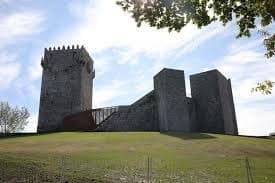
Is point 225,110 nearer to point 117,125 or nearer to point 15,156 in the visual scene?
point 117,125

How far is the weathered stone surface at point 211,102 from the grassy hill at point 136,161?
1578 centimetres

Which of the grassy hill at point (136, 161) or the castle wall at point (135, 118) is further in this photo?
the castle wall at point (135, 118)

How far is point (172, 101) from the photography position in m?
40.4

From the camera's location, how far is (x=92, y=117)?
146 feet

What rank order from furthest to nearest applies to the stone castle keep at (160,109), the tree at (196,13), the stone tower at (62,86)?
the stone tower at (62,86) < the stone castle keep at (160,109) < the tree at (196,13)

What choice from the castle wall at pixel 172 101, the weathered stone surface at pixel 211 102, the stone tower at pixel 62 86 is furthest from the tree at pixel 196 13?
the stone tower at pixel 62 86

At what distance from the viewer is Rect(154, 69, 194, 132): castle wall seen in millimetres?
39672

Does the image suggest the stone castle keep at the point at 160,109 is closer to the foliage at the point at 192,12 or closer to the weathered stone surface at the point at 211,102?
the weathered stone surface at the point at 211,102

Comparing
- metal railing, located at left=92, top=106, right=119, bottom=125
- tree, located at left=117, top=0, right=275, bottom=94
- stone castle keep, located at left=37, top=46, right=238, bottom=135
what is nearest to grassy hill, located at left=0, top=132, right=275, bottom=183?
tree, located at left=117, top=0, right=275, bottom=94

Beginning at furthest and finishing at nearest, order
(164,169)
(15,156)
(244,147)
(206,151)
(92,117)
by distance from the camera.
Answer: (92,117) < (244,147) < (206,151) < (15,156) < (164,169)

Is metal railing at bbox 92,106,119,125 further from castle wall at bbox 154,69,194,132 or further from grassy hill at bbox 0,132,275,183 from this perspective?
grassy hill at bbox 0,132,275,183

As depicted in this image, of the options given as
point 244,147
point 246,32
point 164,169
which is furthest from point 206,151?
point 246,32

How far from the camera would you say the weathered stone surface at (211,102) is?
4362 cm

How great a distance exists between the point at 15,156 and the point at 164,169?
28.9 feet
